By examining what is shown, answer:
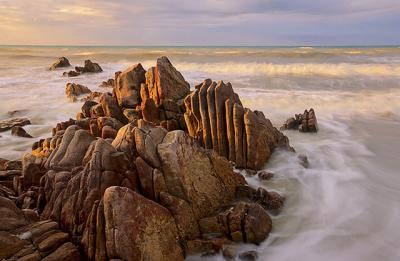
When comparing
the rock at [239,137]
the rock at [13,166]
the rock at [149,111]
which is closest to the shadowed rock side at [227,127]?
the rock at [239,137]

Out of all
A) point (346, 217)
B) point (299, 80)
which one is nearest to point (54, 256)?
point (346, 217)

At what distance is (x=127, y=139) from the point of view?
1071cm

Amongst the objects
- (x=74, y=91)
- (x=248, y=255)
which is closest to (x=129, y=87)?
(x=248, y=255)

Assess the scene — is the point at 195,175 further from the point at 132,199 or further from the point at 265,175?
the point at 265,175

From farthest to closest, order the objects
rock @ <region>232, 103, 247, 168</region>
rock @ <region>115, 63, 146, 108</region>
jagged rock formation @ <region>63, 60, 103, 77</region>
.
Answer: jagged rock formation @ <region>63, 60, 103, 77</region>, rock @ <region>115, 63, 146, 108</region>, rock @ <region>232, 103, 247, 168</region>

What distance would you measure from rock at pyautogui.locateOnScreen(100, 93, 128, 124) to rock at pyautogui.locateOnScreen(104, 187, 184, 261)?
29.3 ft

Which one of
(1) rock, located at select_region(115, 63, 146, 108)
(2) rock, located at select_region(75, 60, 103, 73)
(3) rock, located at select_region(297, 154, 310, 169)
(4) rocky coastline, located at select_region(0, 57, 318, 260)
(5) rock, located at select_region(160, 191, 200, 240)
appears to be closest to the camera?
(4) rocky coastline, located at select_region(0, 57, 318, 260)

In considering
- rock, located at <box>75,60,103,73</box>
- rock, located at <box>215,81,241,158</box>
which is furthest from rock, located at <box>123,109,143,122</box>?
rock, located at <box>75,60,103,73</box>

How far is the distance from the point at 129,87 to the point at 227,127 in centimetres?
591

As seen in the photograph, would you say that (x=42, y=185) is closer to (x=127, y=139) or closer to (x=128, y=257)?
(x=127, y=139)

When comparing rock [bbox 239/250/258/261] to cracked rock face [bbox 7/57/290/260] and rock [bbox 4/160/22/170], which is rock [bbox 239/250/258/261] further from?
rock [bbox 4/160/22/170]

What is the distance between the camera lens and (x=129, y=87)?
58.5ft

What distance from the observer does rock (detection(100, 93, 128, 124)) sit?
17.3m

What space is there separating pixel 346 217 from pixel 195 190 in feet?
15.5
